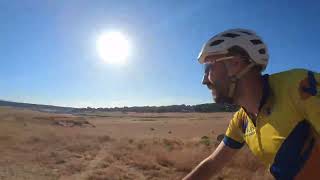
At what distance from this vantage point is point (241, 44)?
2.56m

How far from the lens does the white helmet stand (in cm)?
256

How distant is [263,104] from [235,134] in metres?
0.51

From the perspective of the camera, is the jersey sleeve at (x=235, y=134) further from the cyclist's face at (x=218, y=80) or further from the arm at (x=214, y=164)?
the cyclist's face at (x=218, y=80)

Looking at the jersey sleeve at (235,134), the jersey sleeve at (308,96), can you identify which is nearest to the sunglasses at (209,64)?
the jersey sleeve at (235,134)

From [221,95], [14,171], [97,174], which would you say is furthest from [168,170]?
[221,95]

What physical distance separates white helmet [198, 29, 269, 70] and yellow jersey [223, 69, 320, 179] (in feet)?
0.53

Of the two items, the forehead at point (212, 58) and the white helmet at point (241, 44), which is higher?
the white helmet at point (241, 44)

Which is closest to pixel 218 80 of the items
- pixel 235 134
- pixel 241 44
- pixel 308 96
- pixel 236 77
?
pixel 236 77

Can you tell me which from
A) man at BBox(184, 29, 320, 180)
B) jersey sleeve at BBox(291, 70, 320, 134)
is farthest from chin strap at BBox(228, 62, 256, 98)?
jersey sleeve at BBox(291, 70, 320, 134)

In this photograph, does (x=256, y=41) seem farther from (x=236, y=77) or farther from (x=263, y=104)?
(x=263, y=104)

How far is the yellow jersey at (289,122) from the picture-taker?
2100 mm

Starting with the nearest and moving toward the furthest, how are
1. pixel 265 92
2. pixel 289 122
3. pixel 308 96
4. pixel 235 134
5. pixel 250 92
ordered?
pixel 308 96 → pixel 289 122 → pixel 265 92 → pixel 250 92 → pixel 235 134

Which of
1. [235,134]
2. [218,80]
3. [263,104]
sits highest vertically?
[218,80]

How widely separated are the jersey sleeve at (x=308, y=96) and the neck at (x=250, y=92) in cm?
36
